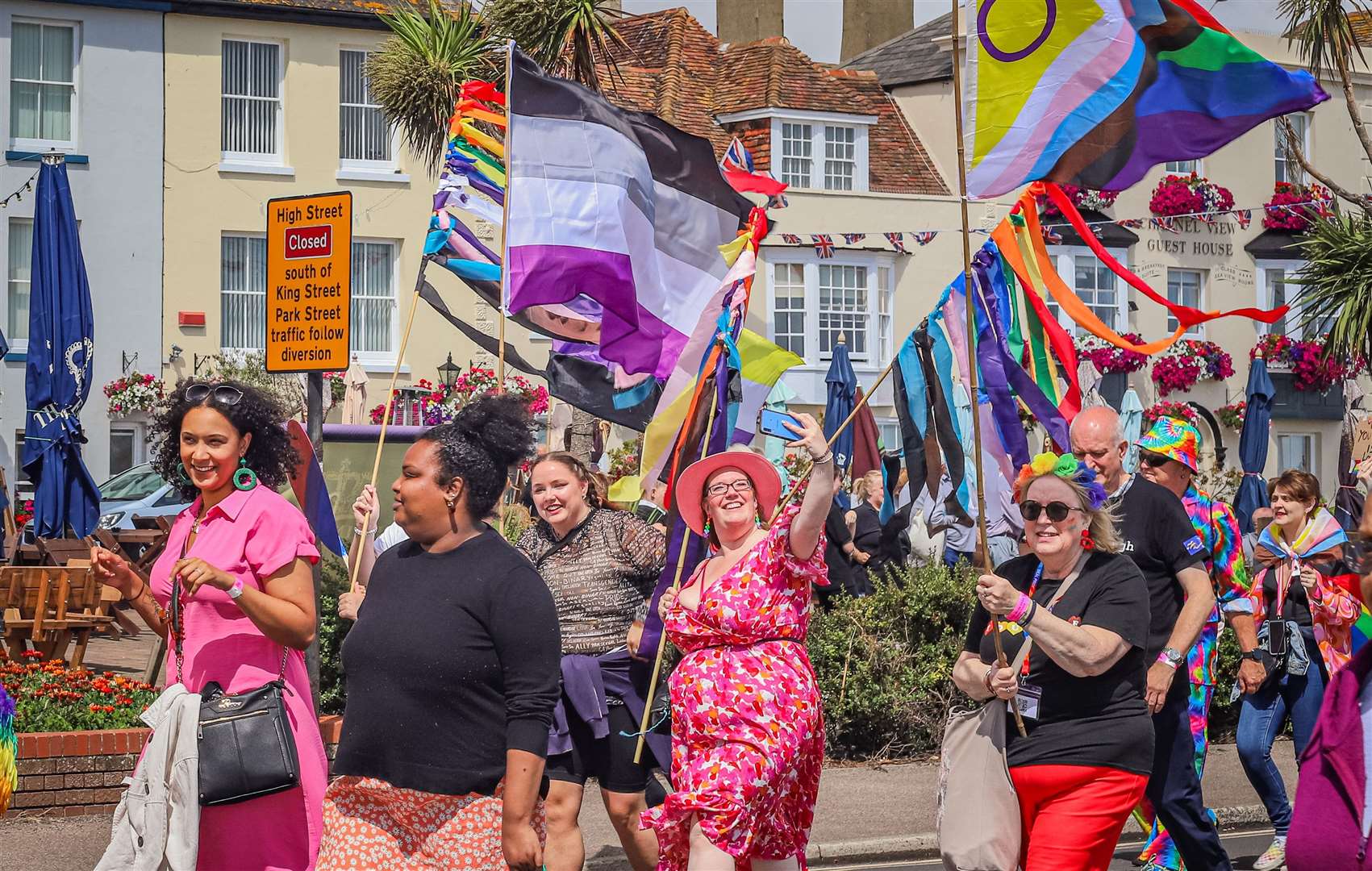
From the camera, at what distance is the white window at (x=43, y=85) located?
25234mm

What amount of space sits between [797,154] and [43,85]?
12.6 meters

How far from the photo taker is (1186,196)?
3284 centimetres

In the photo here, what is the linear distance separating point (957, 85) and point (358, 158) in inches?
878

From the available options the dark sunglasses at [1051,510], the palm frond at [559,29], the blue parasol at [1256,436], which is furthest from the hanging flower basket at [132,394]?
the dark sunglasses at [1051,510]

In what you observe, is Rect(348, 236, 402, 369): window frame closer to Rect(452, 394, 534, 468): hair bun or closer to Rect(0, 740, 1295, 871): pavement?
Rect(0, 740, 1295, 871): pavement

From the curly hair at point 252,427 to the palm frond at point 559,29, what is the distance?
44.6 ft

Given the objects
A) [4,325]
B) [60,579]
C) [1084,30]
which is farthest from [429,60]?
[1084,30]

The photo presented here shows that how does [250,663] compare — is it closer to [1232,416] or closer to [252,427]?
[252,427]

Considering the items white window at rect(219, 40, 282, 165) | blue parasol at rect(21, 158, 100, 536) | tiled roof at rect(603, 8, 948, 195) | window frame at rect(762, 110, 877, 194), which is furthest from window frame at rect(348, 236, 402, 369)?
blue parasol at rect(21, 158, 100, 536)

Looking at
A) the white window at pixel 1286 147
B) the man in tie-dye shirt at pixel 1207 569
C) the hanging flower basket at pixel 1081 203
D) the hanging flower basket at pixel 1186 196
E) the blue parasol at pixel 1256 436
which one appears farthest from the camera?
the white window at pixel 1286 147

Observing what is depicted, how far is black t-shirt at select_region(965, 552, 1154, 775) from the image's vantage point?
5.28 metres

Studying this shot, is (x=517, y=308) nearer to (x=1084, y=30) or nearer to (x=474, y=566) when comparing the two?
(x=1084, y=30)

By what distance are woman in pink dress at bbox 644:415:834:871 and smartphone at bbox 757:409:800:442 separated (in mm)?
151

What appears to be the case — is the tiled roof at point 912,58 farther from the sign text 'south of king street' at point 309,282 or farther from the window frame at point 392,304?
the sign text 'south of king street' at point 309,282
